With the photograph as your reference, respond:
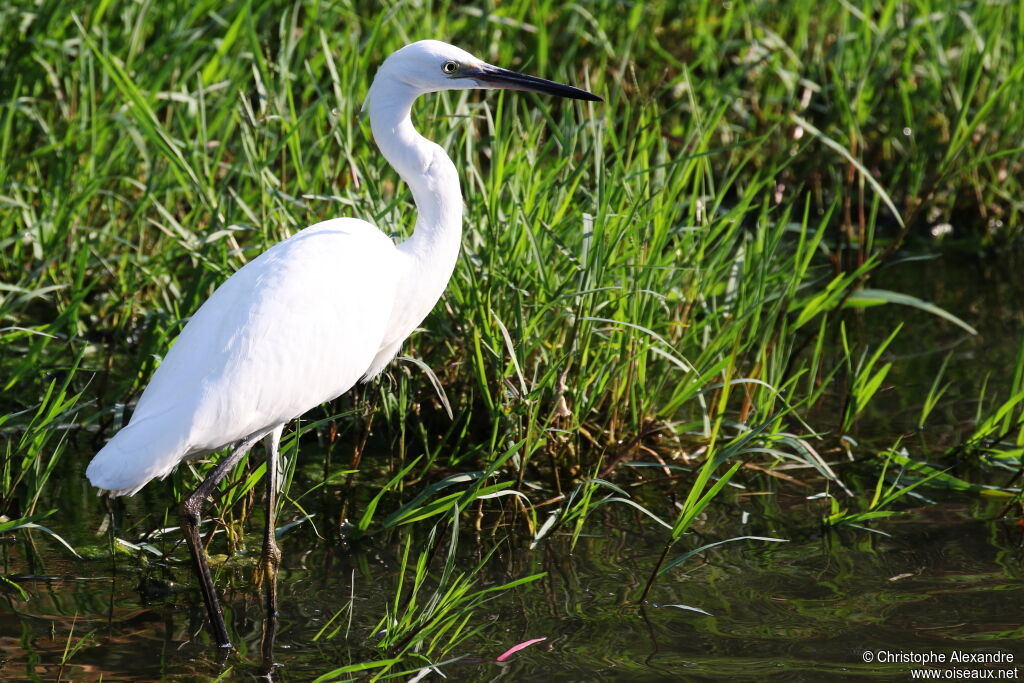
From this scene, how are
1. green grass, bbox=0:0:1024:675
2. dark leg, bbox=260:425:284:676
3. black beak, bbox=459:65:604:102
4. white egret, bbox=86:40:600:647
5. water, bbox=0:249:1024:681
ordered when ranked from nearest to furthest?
white egret, bbox=86:40:600:647, water, bbox=0:249:1024:681, dark leg, bbox=260:425:284:676, black beak, bbox=459:65:604:102, green grass, bbox=0:0:1024:675

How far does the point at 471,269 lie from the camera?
10.5 feet

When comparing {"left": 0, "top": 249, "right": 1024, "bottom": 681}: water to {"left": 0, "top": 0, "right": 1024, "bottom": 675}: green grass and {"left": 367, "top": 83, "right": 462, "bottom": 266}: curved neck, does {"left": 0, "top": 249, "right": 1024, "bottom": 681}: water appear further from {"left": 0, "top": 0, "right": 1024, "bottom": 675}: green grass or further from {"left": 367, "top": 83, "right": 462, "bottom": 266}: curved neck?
→ {"left": 367, "top": 83, "right": 462, "bottom": 266}: curved neck

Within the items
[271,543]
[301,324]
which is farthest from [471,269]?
[271,543]

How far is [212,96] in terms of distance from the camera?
428 centimetres

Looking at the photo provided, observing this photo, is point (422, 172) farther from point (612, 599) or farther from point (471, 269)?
point (612, 599)

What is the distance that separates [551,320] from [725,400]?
57cm

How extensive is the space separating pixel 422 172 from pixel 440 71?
26 centimetres

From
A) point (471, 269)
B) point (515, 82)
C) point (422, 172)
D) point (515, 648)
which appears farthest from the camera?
point (471, 269)

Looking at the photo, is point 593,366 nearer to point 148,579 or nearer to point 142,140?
point 148,579

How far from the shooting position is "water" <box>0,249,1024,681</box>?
2691 mm

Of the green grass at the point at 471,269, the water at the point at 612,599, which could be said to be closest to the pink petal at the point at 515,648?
the water at the point at 612,599

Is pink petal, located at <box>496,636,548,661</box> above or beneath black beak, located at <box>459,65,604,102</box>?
beneath

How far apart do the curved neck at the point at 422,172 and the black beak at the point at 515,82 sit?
0.57ft

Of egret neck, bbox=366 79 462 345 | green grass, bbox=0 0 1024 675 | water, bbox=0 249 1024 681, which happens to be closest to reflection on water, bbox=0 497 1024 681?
water, bbox=0 249 1024 681
